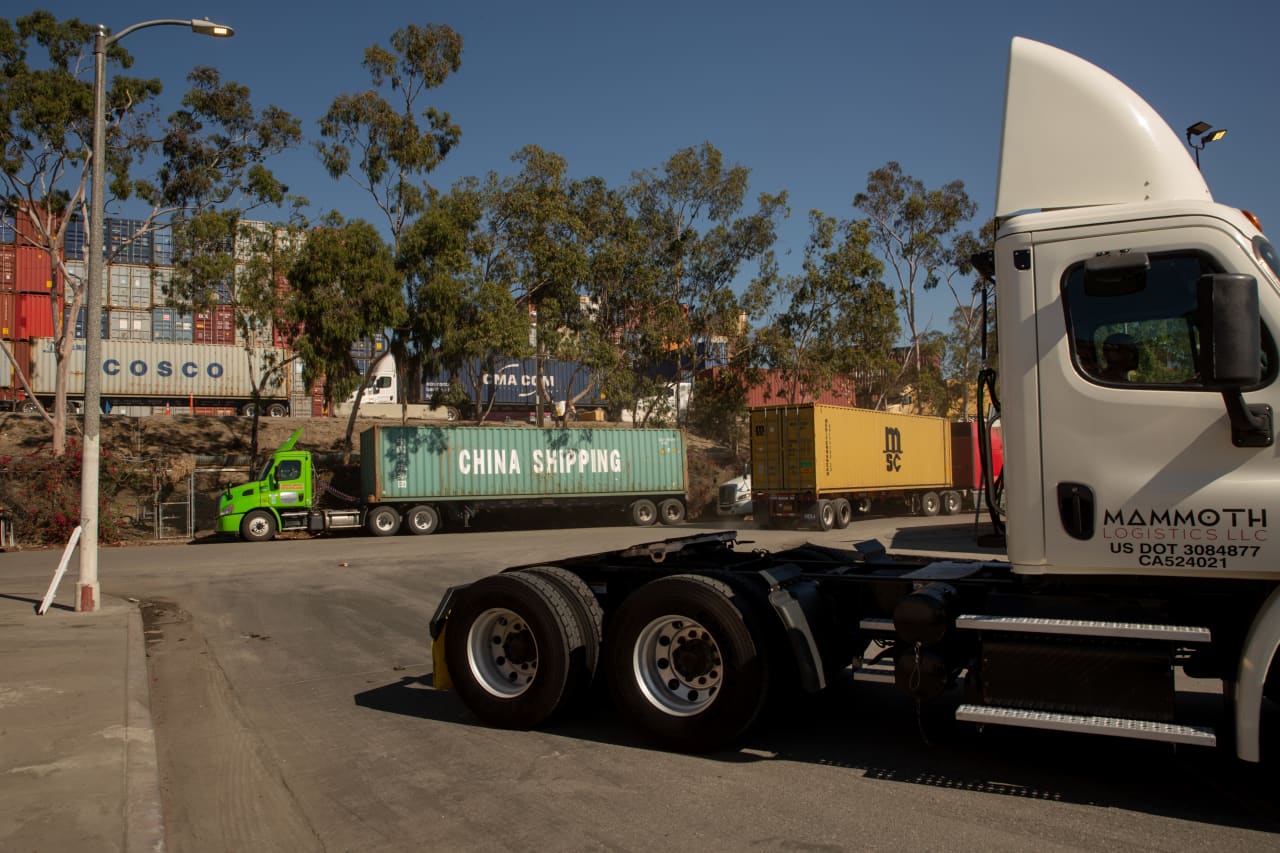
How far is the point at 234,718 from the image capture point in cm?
733

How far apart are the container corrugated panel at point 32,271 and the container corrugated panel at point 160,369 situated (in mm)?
5352

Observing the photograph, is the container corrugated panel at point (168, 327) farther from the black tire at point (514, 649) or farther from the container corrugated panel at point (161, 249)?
the black tire at point (514, 649)

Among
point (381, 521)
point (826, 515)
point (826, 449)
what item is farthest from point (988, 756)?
point (381, 521)

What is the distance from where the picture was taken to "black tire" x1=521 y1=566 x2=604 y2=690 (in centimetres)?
629

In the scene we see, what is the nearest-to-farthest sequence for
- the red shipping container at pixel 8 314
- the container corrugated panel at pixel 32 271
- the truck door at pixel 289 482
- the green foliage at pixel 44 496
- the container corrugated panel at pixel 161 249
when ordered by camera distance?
the green foliage at pixel 44 496 → the truck door at pixel 289 482 → the red shipping container at pixel 8 314 → the container corrugated panel at pixel 32 271 → the container corrugated panel at pixel 161 249

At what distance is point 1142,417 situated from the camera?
4641 millimetres

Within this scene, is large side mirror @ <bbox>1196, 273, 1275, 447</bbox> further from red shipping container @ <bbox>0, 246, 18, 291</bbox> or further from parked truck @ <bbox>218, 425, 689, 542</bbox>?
red shipping container @ <bbox>0, 246, 18, 291</bbox>

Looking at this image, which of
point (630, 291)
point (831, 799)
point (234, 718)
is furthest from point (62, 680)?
point (630, 291)

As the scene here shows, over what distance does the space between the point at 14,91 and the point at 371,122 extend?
33.9 ft

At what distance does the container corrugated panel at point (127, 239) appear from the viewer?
3406 centimetres

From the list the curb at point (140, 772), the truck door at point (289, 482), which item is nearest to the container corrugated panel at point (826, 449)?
the truck door at point (289, 482)

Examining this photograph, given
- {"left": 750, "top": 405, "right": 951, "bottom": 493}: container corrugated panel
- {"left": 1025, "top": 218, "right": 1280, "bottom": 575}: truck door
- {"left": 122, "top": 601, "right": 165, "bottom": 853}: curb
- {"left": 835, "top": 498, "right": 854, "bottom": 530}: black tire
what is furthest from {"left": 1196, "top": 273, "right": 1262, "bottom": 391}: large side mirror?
{"left": 835, "top": 498, "right": 854, "bottom": 530}: black tire

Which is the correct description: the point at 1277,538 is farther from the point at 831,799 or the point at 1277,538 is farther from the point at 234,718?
the point at 234,718

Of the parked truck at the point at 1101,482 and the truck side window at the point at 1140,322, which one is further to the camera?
the truck side window at the point at 1140,322
